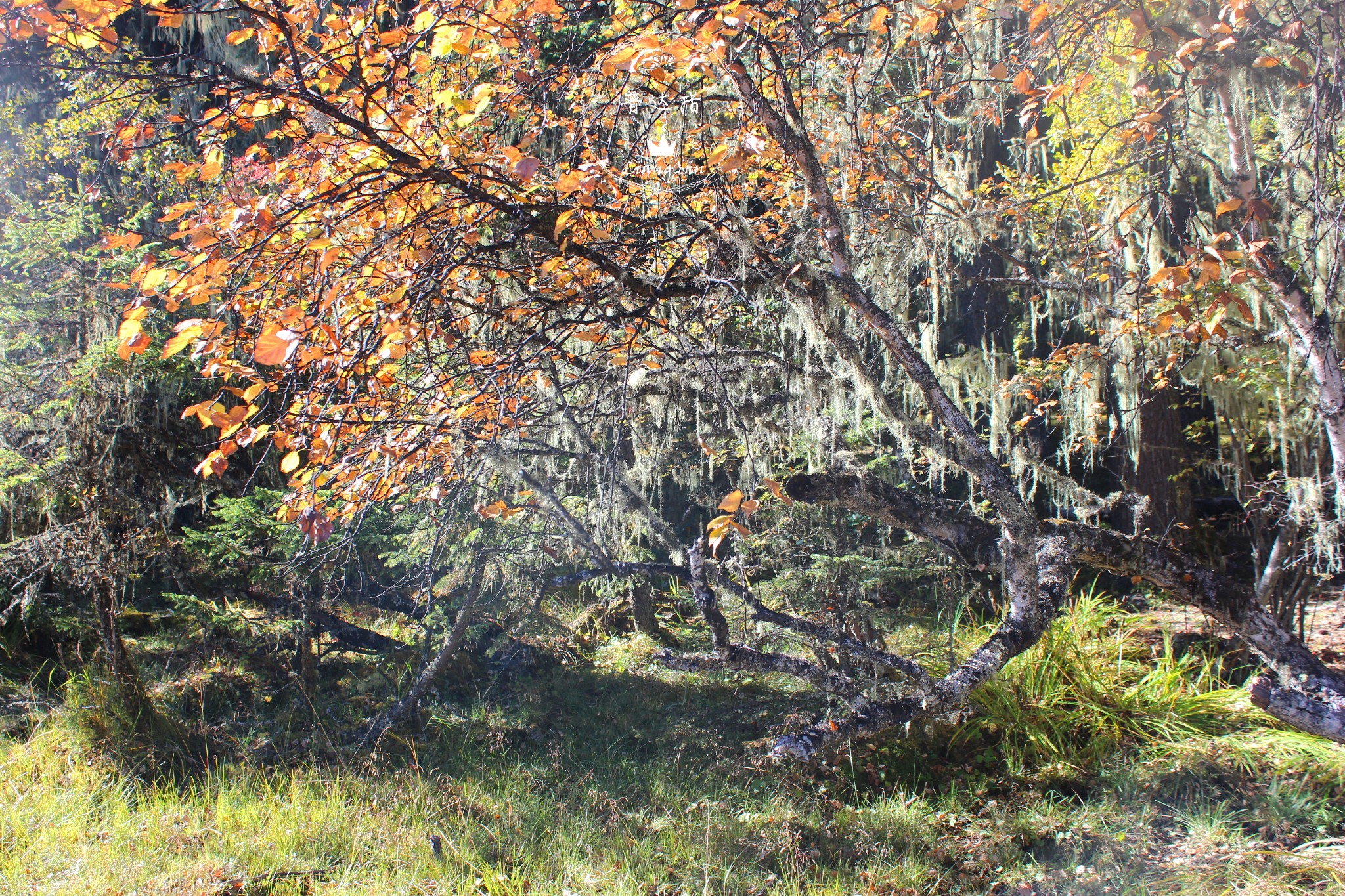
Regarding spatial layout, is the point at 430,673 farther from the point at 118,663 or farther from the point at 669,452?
the point at 669,452

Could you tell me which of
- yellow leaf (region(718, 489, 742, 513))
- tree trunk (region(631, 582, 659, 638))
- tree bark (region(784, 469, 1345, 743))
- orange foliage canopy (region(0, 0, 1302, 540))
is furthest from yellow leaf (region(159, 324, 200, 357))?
tree trunk (region(631, 582, 659, 638))

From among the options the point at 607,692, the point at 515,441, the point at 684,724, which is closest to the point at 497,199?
the point at 515,441

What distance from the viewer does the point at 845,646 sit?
13.1 feet

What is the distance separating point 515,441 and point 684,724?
9.15 feet

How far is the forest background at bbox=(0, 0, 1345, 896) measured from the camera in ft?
10.4

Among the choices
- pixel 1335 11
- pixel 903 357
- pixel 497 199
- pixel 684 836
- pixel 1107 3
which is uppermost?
pixel 1107 3

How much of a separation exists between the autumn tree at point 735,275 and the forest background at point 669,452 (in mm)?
42

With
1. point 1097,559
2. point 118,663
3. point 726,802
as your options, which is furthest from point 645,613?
point 1097,559

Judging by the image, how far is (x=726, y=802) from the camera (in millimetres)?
4750

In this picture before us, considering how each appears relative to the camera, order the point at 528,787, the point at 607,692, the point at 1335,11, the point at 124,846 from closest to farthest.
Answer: the point at 1335,11 < the point at 124,846 < the point at 528,787 < the point at 607,692

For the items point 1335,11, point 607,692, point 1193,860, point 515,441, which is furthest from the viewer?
point 607,692

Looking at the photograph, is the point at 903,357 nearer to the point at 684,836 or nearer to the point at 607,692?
the point at 684,836

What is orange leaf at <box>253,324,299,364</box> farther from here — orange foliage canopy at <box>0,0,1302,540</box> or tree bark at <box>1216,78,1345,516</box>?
tree bark at <box>1216,78,1345,516</box>

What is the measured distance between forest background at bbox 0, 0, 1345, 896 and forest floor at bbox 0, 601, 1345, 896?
0.11ft
